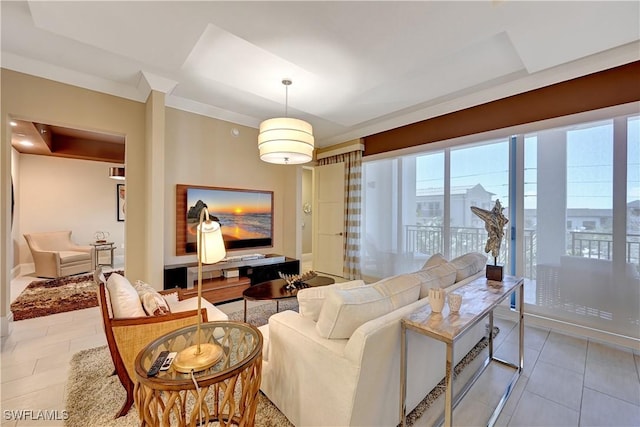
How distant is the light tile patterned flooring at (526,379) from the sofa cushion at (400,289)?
755mm

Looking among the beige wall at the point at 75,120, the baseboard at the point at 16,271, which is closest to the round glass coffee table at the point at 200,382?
the beige wall at the point at 75,120

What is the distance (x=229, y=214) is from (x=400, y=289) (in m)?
3.24

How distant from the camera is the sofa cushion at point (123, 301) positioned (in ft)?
5.49

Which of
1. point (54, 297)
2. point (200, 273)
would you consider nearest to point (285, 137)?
point (200, 273)

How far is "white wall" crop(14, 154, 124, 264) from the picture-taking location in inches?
205

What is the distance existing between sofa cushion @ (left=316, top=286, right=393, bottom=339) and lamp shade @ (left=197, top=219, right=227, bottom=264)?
646mm

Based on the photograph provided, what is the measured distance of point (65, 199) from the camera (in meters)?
5.68

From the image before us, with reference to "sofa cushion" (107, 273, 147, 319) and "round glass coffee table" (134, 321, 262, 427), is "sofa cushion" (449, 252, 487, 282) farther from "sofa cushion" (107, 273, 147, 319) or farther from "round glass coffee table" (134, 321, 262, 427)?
"sofa cushion" (107, 273, 147, 319)

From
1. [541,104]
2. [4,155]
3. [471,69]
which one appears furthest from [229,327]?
[541,104]

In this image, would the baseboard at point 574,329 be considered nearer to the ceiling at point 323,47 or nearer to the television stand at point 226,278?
the ceiling at point 323,47

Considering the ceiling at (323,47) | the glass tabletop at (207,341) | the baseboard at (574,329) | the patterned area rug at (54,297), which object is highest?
the ceiling at (323,47)

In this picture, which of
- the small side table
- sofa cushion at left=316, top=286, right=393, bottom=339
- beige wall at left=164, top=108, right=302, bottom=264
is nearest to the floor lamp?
sofa cushion at left=316, top=286, right=393, bottom=339

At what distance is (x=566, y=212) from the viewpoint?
278 centimetres

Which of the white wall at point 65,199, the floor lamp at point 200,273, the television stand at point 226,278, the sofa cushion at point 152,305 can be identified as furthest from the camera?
the white wall at point 65,199
